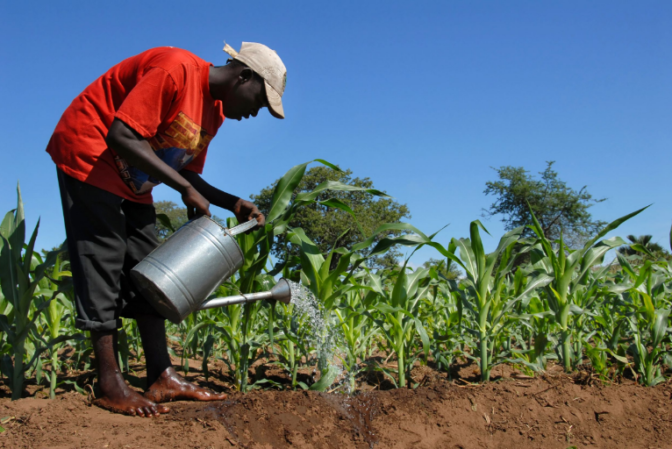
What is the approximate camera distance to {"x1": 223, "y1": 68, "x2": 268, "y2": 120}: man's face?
187 centimetres

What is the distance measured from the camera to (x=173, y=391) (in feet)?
6.55

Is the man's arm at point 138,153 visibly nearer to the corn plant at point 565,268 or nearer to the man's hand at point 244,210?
the man's hand at point 244,210

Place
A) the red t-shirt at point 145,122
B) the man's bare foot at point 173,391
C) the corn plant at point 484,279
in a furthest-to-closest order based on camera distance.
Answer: the corn plant at point 484,279, the man's bare foot at point 173,391, the red t-shirt at point 145,122

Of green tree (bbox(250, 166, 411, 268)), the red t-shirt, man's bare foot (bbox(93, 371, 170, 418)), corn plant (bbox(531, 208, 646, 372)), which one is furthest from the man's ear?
green tree (bbox(250, 166, 411, 268))

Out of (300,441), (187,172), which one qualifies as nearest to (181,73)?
(187,172)

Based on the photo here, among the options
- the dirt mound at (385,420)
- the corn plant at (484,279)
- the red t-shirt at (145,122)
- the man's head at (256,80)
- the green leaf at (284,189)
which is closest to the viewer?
the dirt mound at (385,420)

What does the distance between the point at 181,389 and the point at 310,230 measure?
68.4 ft

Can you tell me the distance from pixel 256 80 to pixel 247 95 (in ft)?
0.23

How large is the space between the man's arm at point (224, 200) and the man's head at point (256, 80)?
420 mm

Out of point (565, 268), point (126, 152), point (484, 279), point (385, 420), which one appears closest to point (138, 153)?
point (126, 152)

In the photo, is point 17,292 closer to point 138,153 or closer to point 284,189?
point 138,153

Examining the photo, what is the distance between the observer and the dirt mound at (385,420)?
1.61m

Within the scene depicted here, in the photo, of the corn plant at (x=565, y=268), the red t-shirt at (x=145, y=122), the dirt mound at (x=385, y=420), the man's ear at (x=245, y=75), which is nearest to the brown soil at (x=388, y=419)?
the dirt mound at (x=385, y=420)

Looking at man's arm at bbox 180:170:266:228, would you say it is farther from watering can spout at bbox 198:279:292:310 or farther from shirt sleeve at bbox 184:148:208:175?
watering can spout at bbox 198:279:292:310
